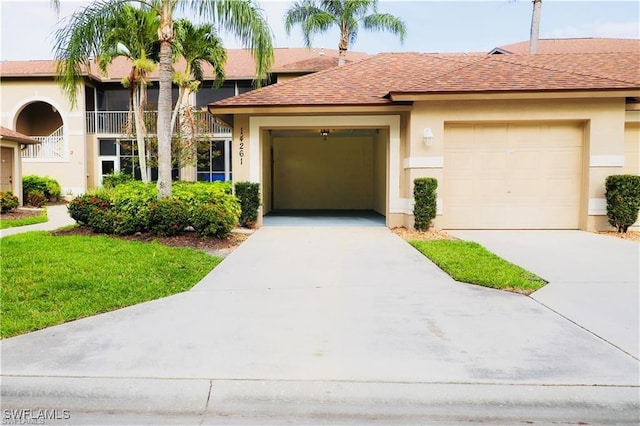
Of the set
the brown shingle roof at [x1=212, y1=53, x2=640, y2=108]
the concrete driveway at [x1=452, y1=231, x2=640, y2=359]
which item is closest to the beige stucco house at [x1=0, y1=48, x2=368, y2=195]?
the brown shingle roof at [x1=212, y1=53, x2=640, y2=108]

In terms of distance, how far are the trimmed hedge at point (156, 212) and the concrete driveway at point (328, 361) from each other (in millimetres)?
3976

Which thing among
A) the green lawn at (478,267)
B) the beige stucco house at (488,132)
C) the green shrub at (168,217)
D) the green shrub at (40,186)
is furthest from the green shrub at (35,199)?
the green lawn at (478,267)

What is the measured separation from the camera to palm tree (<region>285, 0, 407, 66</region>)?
20844mm

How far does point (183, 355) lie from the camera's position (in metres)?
3.91

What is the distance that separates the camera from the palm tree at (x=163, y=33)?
1004 cm

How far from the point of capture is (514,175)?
12273 mm

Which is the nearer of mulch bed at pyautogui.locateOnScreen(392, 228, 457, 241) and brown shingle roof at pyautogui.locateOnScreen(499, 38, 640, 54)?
mulch bed at pyautogui.locateOnScreen(392, 228, 457, 241)

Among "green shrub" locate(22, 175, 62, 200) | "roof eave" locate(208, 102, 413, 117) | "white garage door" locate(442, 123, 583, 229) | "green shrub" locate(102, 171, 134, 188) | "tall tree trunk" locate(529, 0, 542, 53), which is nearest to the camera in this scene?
"white garage door" locate(442, 123, 583, 229)

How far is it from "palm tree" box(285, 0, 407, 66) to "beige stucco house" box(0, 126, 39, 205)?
1281 centimetres

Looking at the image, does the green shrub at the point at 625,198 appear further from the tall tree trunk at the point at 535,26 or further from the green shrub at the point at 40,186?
the green shrub at the point at 40,186

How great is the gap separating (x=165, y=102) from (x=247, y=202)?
350 centimetres

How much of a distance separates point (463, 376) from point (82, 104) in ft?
86.4

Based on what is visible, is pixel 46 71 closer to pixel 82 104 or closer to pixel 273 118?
pixel 82 104

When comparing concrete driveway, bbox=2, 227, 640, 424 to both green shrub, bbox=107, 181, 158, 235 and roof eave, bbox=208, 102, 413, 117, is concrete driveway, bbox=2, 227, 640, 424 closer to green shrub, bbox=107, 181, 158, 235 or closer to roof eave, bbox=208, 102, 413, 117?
green shrub, bbox=107, 181, 158, 235
